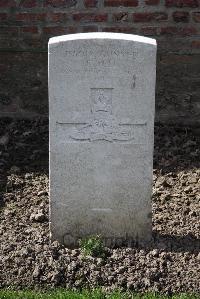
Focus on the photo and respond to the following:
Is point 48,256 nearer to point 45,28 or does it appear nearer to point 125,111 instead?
point 125,111

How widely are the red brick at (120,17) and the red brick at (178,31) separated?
313 millimetres

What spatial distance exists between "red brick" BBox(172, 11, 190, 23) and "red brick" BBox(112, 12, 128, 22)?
0.39m

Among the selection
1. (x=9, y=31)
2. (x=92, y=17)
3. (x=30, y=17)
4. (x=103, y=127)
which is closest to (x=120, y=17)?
(x=92, y=17)

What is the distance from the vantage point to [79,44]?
13.1ft

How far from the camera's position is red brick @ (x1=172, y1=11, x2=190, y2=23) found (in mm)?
5852

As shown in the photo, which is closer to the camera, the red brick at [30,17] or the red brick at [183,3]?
the red brick at [183,3]

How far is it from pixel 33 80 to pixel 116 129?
2170 mm

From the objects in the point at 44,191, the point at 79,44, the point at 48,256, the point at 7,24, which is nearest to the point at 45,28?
the point at 7,24

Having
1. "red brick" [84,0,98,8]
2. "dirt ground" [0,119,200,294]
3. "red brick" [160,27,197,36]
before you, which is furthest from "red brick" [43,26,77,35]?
"dirt ground" [0,119,200,294]

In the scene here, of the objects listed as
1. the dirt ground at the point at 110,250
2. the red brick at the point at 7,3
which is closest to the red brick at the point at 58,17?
the red brick at the point at 7,3

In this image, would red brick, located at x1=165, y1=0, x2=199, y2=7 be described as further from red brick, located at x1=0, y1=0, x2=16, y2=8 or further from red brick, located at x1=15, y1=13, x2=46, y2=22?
red brick, located at x1=0, y1=0, x2=16, y2=8

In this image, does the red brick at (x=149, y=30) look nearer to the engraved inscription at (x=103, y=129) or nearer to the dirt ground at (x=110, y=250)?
the dirt ground at (x=110, y=250)

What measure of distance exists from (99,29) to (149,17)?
0.42 meters

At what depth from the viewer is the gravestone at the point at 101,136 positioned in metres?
3.99
